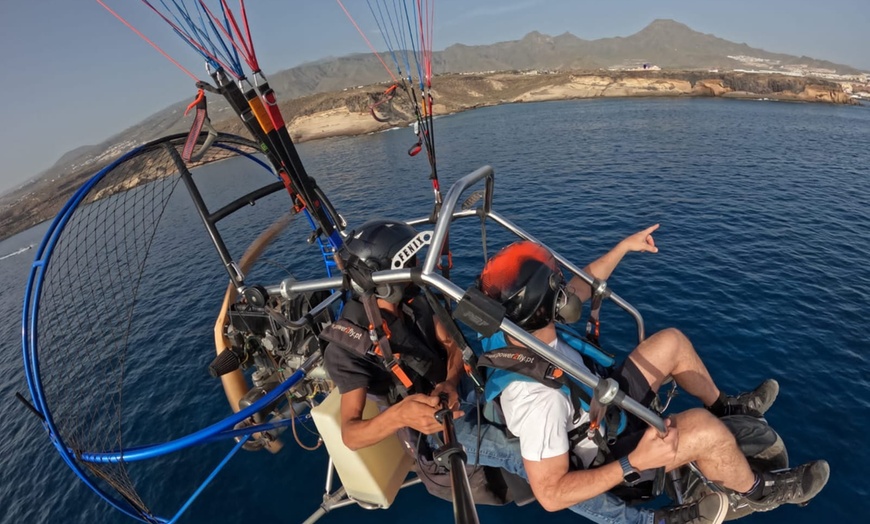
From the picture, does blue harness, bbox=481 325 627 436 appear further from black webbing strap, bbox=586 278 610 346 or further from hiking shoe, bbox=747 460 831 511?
hiking shoe, bbox=747 460 831 511

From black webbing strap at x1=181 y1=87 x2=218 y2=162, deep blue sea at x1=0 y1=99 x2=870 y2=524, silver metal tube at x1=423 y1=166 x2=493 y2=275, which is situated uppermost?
black webbing strap at x1=181 y1=87 x2=218 y2=162

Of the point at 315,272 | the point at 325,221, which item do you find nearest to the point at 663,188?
the point at 315,272

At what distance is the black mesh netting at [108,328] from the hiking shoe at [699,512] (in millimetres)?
5356

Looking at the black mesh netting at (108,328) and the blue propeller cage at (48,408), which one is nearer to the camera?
the blue propeller cage at (48,408)

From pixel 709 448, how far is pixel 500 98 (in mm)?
109058

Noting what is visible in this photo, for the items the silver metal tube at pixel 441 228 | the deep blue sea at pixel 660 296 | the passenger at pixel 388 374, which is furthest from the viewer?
the deep blue sea at pixel 660 296

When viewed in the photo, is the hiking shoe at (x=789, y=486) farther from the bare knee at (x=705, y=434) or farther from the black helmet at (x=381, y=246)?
the black helmet at (x=381, y=246)

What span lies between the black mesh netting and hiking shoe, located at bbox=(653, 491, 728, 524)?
5356 mm

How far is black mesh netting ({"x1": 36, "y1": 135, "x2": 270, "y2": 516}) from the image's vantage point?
481 cm

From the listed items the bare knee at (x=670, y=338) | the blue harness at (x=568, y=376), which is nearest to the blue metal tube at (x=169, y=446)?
the blue harness at (x=568, y=376)

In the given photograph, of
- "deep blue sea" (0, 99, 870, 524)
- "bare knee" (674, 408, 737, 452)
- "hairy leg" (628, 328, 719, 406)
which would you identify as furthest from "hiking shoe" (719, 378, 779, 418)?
"deep blue sea" (0, 99, 870, 524)

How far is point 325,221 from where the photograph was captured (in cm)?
429

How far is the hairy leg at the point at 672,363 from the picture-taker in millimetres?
3869

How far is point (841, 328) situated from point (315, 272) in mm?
17861
